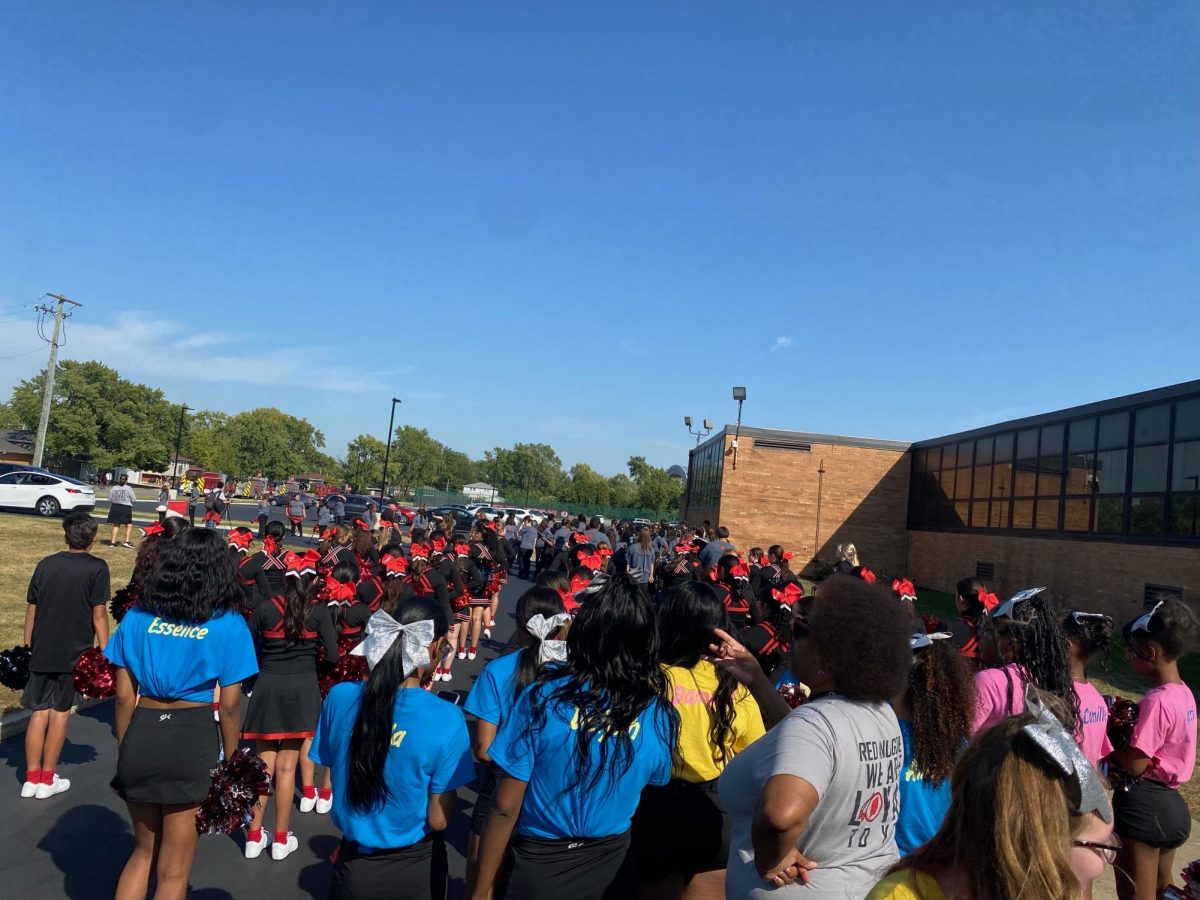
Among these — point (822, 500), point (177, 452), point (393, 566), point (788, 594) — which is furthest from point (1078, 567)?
point (177, 452)

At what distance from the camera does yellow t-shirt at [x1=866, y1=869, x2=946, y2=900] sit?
1.62 meters

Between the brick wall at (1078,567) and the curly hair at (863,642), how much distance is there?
1442 cm

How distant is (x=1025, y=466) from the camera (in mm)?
22422

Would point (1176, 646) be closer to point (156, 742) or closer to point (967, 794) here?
point (967, 794)

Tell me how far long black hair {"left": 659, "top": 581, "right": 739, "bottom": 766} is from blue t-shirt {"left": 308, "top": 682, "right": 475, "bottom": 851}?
915 millimetres

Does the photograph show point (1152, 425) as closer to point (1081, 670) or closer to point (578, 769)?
point (1081, 670)

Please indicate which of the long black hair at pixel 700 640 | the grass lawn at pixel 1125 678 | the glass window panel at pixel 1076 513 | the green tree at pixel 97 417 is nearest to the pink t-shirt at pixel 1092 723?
the long black hair at pixel 700 640

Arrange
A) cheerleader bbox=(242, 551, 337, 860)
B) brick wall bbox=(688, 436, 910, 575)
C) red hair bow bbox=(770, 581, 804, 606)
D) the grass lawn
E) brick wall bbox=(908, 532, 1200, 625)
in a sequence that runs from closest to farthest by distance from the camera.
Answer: cheerleader bbox=(242, 551, 337, 860) < red hair bow bbox=(770, 581, 804, 606) < the grass lawn < brick wall bbox=(908, 532, 1200, 625) < brick wall bbox=(688, 436, 910, 575)

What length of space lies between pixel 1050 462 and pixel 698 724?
21.3 meters

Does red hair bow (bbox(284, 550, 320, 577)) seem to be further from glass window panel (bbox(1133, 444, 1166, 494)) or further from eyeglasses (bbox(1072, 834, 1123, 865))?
glass window panel (bbox(1133, 444, 1166, 494))

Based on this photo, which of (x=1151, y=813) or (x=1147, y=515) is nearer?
(x=1151, y=813)

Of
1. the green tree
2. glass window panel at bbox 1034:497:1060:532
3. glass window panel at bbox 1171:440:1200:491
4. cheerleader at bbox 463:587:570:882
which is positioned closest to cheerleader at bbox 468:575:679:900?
cheerleader at bbox 463:587:570:882

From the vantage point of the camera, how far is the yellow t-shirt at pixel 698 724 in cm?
324

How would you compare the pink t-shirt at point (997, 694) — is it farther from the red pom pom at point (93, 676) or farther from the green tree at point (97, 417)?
the green tree at point (97, 417)
